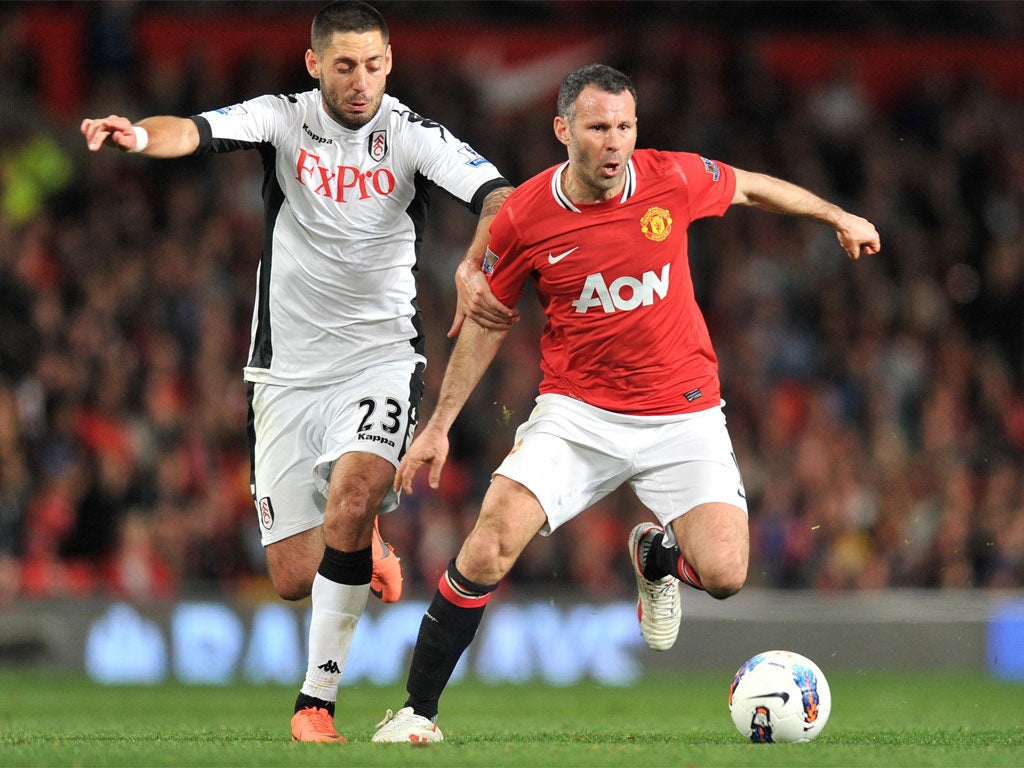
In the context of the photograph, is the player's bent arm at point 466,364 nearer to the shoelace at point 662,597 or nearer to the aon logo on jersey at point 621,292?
the aon logo on jersey at point 621,292

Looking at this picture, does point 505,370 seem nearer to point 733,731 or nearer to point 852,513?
point 852,513

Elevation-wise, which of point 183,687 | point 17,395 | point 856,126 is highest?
point 856,126

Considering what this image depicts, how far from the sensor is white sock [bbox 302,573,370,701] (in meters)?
6.96

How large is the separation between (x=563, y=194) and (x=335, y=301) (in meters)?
1.19

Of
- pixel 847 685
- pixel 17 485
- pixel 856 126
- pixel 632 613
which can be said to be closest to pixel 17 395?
pixel 17 485

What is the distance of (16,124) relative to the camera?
16000 millimetres

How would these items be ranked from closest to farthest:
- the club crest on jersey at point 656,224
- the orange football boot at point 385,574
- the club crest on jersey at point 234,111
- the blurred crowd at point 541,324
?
1. the club crest on jersey at point 656,224
2. the club crest on jersey at point 234,111
3. the orange football boot at point 385,574
4. the blurred crowd at point 541,324

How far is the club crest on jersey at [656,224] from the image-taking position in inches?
272

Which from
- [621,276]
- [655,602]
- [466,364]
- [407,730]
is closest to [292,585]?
[407,730]

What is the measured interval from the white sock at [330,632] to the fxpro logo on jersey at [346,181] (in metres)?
1.69

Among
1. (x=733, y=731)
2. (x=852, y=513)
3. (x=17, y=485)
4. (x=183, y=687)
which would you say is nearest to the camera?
(x=733, y=731)

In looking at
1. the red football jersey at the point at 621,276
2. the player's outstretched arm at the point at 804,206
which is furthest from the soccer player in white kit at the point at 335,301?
the player's outstretched arm at the point at 804,206

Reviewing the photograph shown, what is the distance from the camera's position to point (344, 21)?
6.95m

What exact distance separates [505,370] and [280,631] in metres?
3.61
